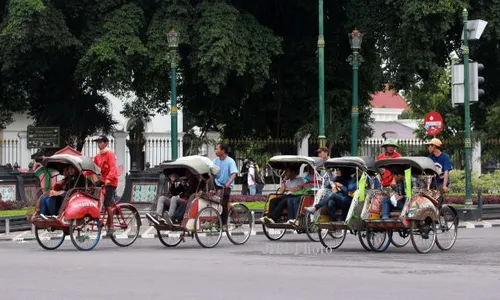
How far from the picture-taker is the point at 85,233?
64.0 ft

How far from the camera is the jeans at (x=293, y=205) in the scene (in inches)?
806

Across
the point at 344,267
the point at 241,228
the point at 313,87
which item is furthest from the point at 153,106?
the point at 344,267

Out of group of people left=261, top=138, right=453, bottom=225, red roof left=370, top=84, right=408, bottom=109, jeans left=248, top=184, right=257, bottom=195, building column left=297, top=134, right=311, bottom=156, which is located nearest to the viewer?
group of people left=261, top=138, right=453, bottom=225

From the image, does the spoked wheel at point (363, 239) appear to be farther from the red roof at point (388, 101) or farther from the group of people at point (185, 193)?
the red roof at point (388, 101)

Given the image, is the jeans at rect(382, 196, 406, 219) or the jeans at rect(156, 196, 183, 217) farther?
the jeans at rect(156, 196, 183, 217)

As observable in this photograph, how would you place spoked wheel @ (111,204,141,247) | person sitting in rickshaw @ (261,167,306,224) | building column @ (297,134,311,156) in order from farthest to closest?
building column @ (297,134,311,156)
person sitting in rickshaw @ (261,167,306,224)
spoked wheel @ (111,204,141,247)

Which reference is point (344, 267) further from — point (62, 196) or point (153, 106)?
point (153, 106)

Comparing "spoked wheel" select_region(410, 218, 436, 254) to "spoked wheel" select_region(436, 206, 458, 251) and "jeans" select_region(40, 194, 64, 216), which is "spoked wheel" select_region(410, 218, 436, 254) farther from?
"jeans" select_region(40, 194, 64, 216)

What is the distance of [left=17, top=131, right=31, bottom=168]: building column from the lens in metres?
45.6

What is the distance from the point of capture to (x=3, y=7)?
43.1 metres

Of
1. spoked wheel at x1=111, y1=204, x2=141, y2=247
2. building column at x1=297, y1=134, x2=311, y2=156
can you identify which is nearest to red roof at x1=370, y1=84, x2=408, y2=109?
building column at x1=297, y1=134, x2=311, y2=156

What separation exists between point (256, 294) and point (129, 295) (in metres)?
1.32

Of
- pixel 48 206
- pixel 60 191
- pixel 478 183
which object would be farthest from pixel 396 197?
pixel 478 183

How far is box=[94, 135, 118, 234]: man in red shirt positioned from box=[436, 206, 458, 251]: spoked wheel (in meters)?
5.52
